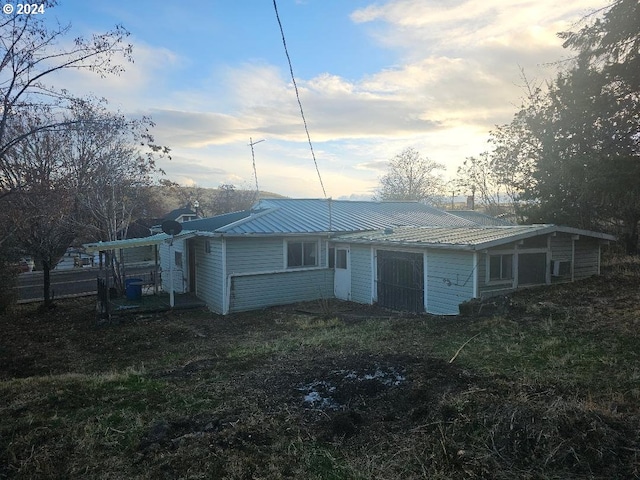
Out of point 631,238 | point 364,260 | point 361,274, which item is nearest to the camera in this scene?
point 364,260

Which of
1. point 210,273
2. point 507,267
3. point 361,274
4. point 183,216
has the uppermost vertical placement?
point 183,216

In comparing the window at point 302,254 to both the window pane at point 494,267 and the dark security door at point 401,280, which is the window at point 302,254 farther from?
the window pane at point 494,267

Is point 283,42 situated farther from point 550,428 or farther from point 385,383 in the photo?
point 550,428

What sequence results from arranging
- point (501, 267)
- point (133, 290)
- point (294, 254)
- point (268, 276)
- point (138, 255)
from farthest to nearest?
point (138, 255)
point (133, 290)
point (294, 254)
point (268, 276)
point (501, 267)

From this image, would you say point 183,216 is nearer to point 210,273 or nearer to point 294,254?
point 210,273

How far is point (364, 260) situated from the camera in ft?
→ 47.6

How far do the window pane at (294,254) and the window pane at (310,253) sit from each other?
0.72ft

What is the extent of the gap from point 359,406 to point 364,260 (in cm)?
962

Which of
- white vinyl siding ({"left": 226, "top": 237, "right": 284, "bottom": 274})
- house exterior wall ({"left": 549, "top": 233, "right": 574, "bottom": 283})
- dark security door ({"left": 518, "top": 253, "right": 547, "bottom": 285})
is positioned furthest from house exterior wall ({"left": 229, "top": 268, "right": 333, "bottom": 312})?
house exterior wall ({"left": 549, "top": 233, "right": 574, "bottom": 283})

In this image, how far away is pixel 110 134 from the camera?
18.6 meters

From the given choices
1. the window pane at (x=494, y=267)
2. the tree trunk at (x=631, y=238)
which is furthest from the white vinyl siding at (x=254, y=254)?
the tree trunk at (x=631, y=238)

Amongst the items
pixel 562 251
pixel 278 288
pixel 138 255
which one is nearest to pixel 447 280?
pixel 562 251

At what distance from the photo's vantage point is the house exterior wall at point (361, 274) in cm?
1430

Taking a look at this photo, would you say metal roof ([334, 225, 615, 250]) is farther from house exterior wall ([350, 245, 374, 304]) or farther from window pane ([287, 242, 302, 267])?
window pane ([287, 242, 302, 267])
